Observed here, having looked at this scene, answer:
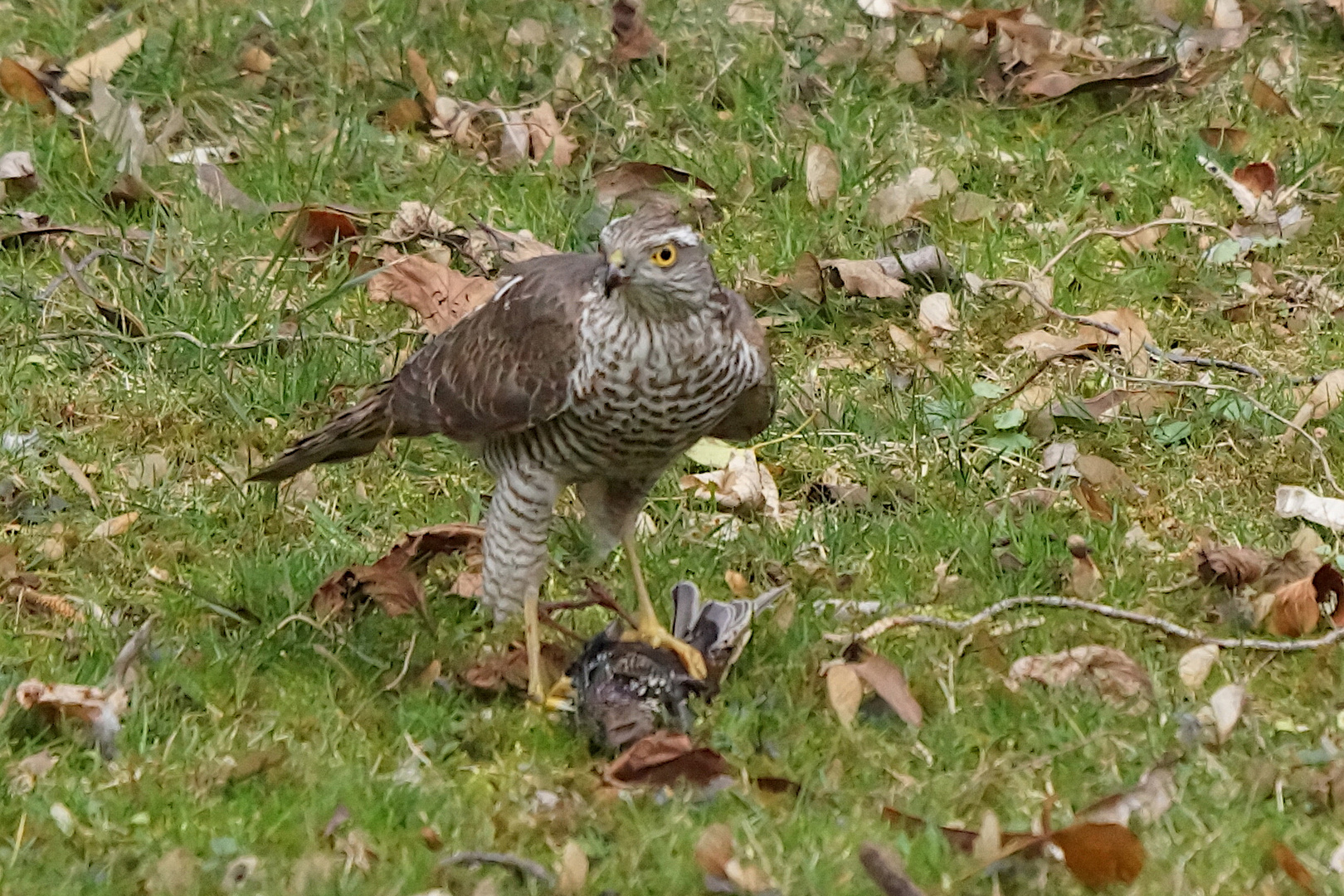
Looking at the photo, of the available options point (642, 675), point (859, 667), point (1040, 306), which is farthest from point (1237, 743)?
point (1040, 306)

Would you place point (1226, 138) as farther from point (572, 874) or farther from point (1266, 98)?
point (572, 874)

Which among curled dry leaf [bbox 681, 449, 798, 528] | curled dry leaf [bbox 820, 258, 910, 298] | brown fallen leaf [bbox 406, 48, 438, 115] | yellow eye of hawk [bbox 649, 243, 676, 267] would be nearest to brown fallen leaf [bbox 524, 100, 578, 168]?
brown fallen leaf [bbox 406, 48, 438, 115]

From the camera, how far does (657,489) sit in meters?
5.08

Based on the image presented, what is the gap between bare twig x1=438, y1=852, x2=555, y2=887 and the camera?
3.30 m

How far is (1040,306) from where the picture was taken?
5859mm

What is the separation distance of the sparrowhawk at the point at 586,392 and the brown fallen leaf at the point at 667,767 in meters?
0.33

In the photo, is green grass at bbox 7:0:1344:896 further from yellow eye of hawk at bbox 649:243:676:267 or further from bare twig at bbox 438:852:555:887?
yellow eye of hawk at bbox 649:243:676:267

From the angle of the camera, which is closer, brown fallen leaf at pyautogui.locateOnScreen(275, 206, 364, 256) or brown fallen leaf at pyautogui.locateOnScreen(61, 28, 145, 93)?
brown fallen leaf at pyautogui.locateOnScreen(275, 206, 364, 256)

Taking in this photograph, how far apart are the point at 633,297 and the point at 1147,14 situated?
482 cm

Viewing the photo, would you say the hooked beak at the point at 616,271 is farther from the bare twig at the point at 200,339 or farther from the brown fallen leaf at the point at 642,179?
the brown fallen leaf at the point at 642,179

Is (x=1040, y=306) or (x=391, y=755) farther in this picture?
(x=1040, y=306)

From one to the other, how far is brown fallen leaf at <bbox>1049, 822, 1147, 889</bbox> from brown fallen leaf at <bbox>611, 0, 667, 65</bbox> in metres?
4.60

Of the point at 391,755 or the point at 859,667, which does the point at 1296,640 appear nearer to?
the point at 859,667

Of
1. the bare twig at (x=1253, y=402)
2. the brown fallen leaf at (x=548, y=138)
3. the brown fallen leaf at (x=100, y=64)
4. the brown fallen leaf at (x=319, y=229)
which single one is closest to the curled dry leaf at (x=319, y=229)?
the brown fallen leaf at (x=319, y=229)
